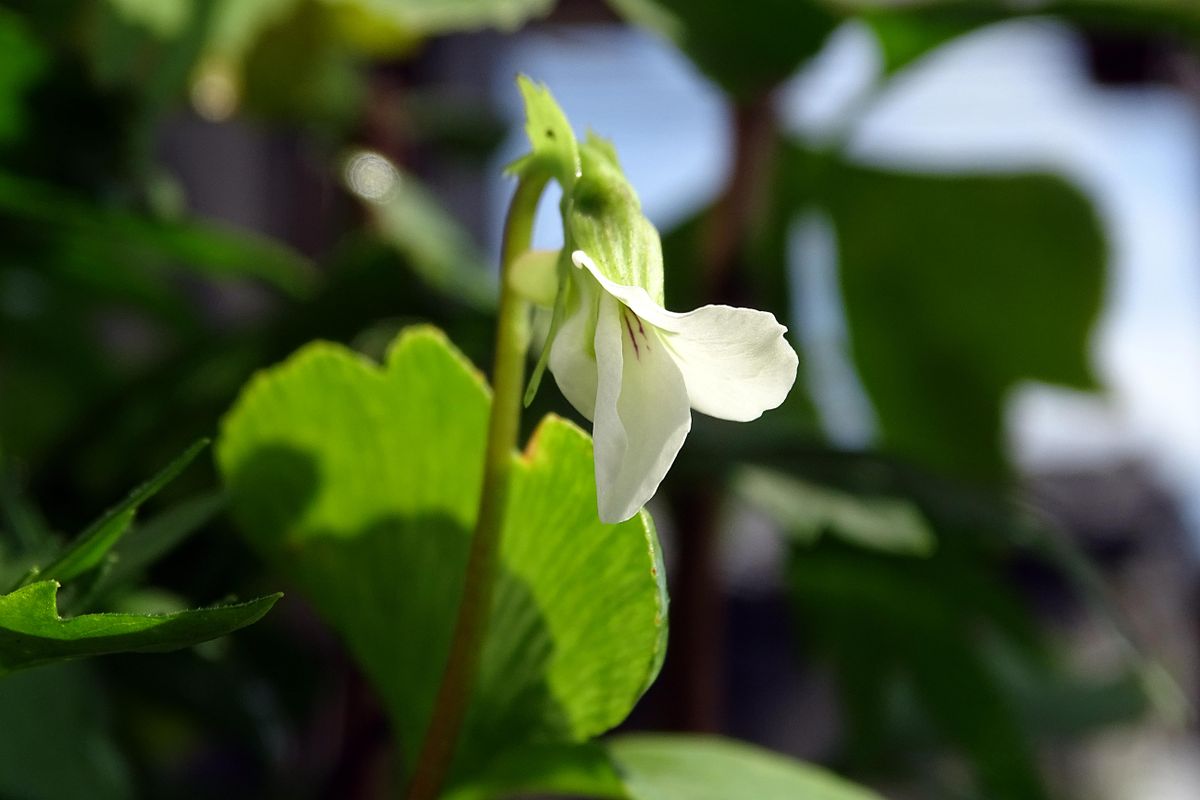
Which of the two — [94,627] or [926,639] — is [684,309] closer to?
[926,639]

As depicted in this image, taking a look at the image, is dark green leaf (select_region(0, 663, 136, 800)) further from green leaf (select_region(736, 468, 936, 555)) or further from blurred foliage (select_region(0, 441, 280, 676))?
green leaf (select_region(736, 468, 936, 555))

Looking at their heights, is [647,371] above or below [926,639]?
above

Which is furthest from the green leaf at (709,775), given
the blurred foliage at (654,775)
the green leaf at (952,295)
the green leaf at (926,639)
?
the green leaf at (952,295)

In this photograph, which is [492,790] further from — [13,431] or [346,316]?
[13,431]

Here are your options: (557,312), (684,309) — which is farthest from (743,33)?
(557,312)

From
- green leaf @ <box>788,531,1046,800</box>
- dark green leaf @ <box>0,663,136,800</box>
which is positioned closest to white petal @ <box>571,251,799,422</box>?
dark green leaf @ <box>0,663,136,800</box>

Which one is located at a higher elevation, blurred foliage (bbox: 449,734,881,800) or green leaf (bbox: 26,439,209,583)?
green leaf (bbox: 26,439,209,583)

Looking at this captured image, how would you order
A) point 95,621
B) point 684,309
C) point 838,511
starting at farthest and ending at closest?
1. point 684,309
2. point 838,511
3. point 95,621
